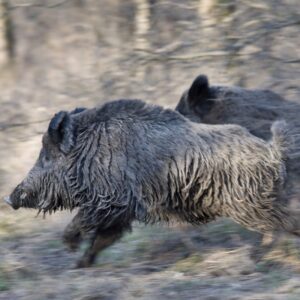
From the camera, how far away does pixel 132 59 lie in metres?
12.2

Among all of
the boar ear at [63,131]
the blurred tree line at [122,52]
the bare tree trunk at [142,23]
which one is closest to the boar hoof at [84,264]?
the boar ear at [63,131]

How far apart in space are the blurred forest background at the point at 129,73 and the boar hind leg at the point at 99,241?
13 centimetres

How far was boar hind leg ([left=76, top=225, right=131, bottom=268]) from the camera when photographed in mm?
7332

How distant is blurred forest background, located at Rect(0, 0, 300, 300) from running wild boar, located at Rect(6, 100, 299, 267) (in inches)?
17.0

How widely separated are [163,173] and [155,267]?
88 centimetres

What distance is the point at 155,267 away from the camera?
7.38 m

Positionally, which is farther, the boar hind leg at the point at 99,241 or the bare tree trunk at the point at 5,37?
the bare tree trunk at the point at 5,37

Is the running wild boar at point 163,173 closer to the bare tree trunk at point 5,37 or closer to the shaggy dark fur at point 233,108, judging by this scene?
the shaggy dark fur at point 233,108

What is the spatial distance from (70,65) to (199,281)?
650 centimetres

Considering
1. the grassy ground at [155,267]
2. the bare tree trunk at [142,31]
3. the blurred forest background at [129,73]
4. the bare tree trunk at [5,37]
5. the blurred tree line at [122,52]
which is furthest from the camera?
the bare tree trunk at [5,37]

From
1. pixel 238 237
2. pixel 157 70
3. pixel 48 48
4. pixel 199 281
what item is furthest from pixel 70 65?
pixel 199 281

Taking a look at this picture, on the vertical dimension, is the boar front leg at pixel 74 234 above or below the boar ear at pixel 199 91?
below

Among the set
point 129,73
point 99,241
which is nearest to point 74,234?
point 99,241

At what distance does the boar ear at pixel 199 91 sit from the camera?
8.31m
